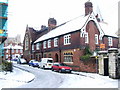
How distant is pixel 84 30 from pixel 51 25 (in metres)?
17.1

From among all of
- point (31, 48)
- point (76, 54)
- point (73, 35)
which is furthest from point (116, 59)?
point (31, 48)

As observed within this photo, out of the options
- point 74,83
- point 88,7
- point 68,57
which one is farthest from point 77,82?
point 88,7

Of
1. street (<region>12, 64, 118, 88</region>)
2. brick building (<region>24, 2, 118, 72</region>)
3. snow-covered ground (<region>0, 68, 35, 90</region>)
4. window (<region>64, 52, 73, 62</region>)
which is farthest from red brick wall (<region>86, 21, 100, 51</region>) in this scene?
snow-covered ground (<region>0, 68, 35, 90</region>)

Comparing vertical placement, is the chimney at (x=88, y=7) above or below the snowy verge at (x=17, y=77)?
above

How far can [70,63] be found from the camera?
26.2 m

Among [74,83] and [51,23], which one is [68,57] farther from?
[51,23]

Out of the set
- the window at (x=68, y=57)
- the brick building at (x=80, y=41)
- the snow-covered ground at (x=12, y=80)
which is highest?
the brick building at (x=80, y=41)

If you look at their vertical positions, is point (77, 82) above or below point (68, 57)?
below

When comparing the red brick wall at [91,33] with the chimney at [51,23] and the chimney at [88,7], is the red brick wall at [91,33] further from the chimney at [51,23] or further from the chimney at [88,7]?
the chimney at [51,23]

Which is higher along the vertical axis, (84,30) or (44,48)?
(84,30)

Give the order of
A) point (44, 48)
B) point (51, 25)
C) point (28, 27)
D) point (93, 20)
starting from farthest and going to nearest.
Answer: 1. point (28, 27)
2. point (51, 25)
3. point (44, 48)
4. point (93, 20)

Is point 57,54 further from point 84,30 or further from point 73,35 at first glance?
point 84,30

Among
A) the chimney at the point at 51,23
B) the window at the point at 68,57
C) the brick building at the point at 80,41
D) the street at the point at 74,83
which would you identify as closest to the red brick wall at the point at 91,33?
the brick building at the point at 80,41

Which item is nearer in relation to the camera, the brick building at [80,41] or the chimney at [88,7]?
the brick building at [80,41]
